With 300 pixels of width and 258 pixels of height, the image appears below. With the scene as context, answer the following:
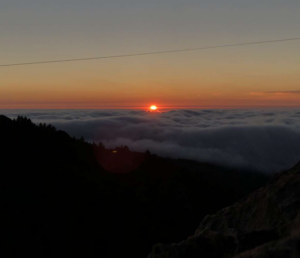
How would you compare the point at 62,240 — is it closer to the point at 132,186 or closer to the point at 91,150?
the point at 132,186

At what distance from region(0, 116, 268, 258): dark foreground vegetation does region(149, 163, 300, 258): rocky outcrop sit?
1941cm

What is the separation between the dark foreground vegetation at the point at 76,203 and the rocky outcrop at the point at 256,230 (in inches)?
764

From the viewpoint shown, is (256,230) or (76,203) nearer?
(256,230)

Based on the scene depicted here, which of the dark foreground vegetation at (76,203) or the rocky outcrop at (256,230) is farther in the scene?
the dark foreground vegetation at (76,203)

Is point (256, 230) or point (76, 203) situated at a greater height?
point (256, 230)

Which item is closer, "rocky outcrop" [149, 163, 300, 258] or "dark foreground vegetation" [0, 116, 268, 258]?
"rocky outcrop" [149, 163, 300, 258]

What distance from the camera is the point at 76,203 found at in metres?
31.0

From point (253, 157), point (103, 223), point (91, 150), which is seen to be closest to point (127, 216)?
point (103, 223)

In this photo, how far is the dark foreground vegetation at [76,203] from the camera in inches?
1005

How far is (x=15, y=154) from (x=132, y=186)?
1640 cm

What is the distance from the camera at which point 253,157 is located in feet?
647

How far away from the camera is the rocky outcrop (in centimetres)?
315

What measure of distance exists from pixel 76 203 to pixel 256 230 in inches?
1122

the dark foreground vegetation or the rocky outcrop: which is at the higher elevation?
the rocky outcrop
